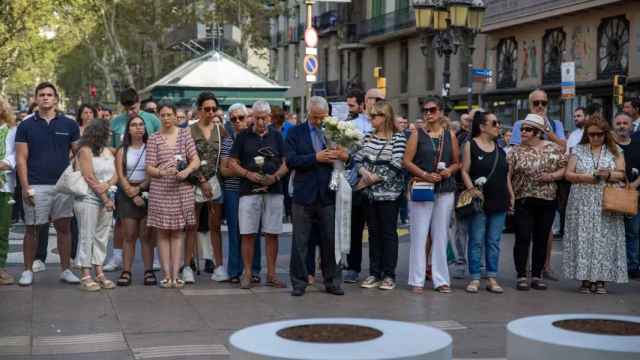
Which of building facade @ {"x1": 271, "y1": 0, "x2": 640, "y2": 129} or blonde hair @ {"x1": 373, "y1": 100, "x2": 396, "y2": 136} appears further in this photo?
building facade @ {"x1": 271, "y1": 0, "x2": 640, "y2": 129}

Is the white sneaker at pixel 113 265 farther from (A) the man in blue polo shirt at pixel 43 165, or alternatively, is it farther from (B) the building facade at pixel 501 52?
(B) the building facade at pixel 501 52

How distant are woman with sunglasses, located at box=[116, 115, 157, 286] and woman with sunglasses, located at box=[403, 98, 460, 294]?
278 centimetres

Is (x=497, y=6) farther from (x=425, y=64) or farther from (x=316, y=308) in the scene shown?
(x=316, y=308)

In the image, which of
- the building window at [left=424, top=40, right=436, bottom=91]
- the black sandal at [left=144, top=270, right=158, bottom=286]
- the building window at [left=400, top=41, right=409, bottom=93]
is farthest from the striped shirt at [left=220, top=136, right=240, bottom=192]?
the building window at [left=400, top=41, right=409, bottom=93]

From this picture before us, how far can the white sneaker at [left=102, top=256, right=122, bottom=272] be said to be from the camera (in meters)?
12.3

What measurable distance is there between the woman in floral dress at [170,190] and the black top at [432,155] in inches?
91.4

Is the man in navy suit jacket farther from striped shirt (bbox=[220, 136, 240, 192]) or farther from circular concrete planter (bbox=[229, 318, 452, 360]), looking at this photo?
circular concrete planter (bbox=[229, 318, 452, 360])

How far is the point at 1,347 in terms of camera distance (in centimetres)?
809

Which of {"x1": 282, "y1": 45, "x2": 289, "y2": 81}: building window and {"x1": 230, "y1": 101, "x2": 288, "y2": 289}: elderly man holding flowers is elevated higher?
{"x1": 282, "y1": 45, "x2": 289, "y2": 81}: building window

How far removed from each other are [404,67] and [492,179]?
4191 centimetres

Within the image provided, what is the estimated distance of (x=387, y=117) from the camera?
10734 mm

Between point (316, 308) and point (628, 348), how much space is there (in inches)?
200

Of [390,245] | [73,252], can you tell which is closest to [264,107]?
[390,245]

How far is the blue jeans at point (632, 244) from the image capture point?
1203 cm
